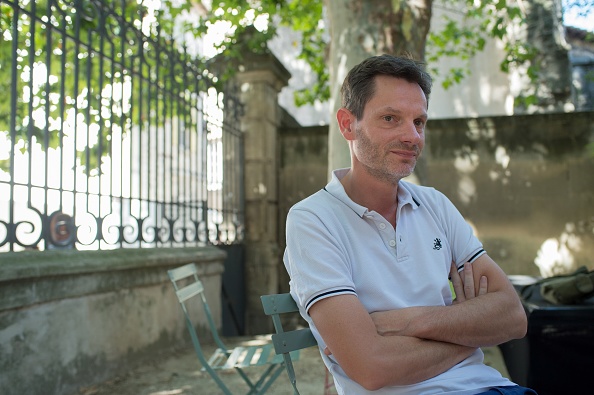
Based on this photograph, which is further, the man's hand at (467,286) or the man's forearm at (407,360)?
the man's hand at (467,286)

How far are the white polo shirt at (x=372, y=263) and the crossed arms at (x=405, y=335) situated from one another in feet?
0.16

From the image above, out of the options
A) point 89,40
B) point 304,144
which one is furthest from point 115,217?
point 304,144

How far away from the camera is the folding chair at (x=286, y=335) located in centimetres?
201

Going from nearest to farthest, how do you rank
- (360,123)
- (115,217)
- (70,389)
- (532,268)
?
(360,123) → (70,389) → (115,217) → (532,268)

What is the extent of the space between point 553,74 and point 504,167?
3.70 metres

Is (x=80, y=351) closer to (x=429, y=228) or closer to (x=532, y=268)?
(x=429, y=228)

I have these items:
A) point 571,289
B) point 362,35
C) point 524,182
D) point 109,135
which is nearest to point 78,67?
point 109,135

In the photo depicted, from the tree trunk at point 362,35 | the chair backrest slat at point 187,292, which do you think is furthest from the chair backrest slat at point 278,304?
the tree trunk at point 362,35

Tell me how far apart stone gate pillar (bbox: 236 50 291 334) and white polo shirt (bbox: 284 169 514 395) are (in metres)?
5.16

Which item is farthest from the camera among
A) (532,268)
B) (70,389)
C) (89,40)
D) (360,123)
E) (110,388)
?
(532,268)

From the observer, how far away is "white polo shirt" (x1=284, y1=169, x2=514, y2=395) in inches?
63.5

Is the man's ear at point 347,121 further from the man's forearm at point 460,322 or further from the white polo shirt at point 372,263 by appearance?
the man's forearm at point 460,322

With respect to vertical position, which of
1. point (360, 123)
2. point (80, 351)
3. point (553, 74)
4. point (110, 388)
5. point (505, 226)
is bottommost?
point (110, 388)

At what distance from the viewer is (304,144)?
7.46 m
